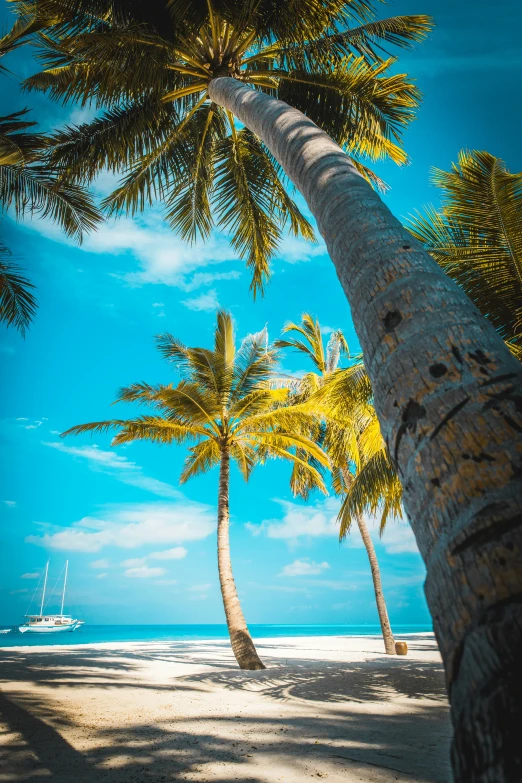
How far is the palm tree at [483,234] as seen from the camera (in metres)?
5.98

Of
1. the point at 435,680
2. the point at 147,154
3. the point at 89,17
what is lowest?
the point at 435,680

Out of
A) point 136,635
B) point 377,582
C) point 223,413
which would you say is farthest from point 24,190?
point 136,635

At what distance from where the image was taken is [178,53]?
5957 mm

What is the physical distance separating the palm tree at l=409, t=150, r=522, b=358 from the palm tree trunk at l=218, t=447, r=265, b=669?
23.6ft

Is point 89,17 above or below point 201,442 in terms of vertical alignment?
above

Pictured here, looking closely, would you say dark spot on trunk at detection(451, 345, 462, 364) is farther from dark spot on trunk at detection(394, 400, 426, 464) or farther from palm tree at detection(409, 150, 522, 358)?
palm tree at detection(409, 150, 522, 358)

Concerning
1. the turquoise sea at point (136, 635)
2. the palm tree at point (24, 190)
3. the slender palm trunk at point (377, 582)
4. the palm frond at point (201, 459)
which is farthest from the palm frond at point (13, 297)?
the turquoise sea at point (136, 635)

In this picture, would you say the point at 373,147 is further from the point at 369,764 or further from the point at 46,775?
→ the point at 46,775

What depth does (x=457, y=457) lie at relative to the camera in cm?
92

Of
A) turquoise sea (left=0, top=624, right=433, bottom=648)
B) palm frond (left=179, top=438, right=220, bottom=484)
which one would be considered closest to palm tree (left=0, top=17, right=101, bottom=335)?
palm frond (left=179, top=438, right=220, bottom=484)

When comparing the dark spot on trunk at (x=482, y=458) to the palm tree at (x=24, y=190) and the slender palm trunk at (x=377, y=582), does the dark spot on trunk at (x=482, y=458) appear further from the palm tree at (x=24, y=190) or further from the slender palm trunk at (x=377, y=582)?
the slender palm trunk at (x=377, y=582)

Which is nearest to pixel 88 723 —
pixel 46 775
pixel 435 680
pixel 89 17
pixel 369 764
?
pixel 46 775

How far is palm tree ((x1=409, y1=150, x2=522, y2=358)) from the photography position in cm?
598

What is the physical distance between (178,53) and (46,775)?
25.8 feet
